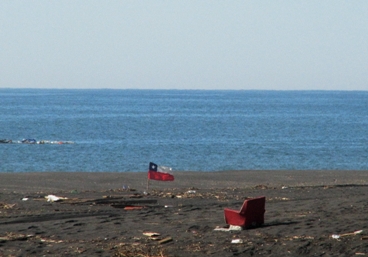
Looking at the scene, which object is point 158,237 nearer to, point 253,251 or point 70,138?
point 253,251

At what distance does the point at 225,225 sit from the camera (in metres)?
13.9

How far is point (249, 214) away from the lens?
43.8 ft

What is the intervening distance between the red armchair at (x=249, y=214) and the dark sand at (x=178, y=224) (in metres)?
0.22

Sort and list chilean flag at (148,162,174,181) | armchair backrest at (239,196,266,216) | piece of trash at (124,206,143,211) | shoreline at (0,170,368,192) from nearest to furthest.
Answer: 1. armchair backrest at (239,196,266,216)
2. piece of trash at (124,206,143,211)
3. chilean flag at (148,162,174,181)
4. shoreline at (0,170,368,192)

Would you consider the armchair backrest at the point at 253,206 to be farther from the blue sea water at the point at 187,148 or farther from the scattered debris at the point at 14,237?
the blue sea water at the point at 187,148

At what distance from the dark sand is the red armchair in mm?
220

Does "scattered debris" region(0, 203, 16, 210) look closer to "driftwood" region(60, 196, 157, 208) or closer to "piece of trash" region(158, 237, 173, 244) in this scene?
"driftwood" region(60, 196, 157, 208)

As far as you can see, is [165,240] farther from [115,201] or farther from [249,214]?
[115,201]

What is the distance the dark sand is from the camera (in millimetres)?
11805

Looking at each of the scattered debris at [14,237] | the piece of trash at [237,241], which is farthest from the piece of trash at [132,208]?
the piece of trash at [237,241]

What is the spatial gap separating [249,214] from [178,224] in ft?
5.76

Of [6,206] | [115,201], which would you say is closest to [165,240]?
[115,201]

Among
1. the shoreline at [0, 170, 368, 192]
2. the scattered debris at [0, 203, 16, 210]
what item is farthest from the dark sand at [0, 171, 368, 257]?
the shoreline at [0, 170, 368, 192]

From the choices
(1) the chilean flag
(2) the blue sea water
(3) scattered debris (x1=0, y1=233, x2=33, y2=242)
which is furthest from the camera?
(2) the blue sea water
